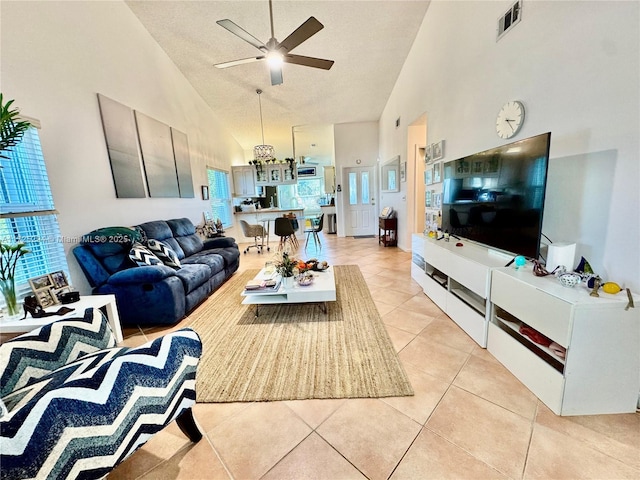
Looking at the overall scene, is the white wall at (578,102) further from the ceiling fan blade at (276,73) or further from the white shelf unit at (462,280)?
the ceiling fan blade at (276,73)

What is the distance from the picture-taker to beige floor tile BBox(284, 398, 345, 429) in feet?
4.26

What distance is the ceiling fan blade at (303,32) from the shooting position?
225cm

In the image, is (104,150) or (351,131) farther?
(351,131)

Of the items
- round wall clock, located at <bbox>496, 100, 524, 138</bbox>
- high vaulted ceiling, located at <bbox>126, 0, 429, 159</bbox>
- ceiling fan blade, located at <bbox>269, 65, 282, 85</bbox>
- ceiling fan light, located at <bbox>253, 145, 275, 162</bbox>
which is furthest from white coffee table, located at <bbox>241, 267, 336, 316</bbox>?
ceiling fan light, located at <bbox>253, 145, 275, 162</bbox>

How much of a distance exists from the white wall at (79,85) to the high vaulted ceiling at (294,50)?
53 cm

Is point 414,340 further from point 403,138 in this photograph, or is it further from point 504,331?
point 403,138

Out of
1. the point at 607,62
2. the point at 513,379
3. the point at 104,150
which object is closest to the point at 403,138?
the point at 607,62

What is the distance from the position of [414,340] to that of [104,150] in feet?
11.9

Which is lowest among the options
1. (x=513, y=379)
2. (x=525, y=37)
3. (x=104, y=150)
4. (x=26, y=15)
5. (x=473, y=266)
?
(x=513, y=379)

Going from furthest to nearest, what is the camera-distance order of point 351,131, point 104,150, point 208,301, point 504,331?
point 351,131 < point 208,301 < point 104,150 < point 504,331

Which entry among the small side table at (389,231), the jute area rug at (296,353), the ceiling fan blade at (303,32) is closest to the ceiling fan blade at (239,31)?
the ceiling fan blade at (303,32)

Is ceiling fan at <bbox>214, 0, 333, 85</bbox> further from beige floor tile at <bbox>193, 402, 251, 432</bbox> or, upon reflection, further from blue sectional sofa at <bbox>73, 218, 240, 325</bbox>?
beige floor tile at <bbox>193, 402, 251, 432</bbox>

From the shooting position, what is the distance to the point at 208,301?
115 inches

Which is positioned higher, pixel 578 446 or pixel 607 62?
pixel 607 62
